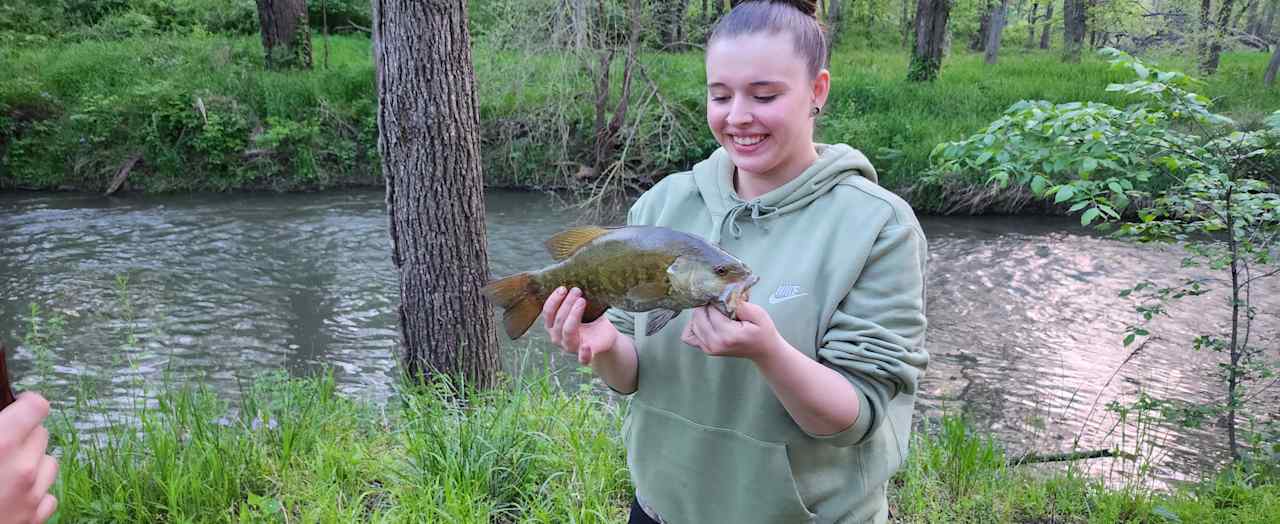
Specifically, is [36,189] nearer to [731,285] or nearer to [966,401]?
[966,401]

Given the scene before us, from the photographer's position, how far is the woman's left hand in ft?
4.91

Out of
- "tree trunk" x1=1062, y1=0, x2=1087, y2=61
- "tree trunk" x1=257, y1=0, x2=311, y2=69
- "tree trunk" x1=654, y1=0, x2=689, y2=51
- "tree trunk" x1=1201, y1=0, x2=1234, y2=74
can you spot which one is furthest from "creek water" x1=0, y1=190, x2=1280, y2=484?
"tree trunk" x1=1062, y1=0, x2=1087, y2=61

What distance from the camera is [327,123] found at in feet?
50.4

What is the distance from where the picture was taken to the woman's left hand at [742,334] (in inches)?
59.0

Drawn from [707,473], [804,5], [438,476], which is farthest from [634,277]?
[438,476]

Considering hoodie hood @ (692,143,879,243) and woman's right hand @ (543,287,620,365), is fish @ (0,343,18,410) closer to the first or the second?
woman's right hand @ (543,287,620,365)

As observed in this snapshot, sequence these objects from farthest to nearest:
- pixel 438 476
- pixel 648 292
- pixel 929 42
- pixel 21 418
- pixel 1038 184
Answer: pixel 929 42, pixel 1038 184, pixel 438 476, pixel 648 292, pixel 21 418

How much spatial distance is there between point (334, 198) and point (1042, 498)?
1301cm

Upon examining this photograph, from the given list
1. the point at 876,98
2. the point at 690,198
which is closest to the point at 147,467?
the point at 690,198

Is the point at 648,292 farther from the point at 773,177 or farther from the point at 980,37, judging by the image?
the point at 980,37

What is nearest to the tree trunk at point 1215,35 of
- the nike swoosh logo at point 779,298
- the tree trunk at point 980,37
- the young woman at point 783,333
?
the tree trunk at point 980,37

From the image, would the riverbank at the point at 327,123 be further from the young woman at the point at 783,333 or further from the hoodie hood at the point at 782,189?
the young woman at the point at 783,333

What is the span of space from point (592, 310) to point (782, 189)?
0.53m

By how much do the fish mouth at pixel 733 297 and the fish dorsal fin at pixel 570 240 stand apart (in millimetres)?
423
